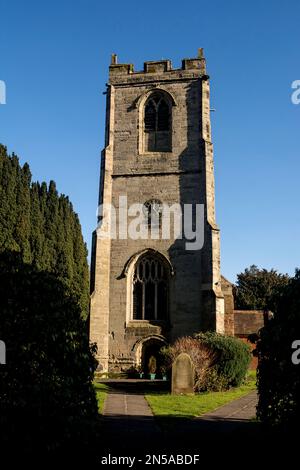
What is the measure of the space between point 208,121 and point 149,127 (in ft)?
11.1

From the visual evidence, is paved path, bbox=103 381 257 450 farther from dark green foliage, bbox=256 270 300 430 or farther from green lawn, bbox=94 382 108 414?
dark green foliage, bbox=256 270 300 430

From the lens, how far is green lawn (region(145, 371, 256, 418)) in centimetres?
1157

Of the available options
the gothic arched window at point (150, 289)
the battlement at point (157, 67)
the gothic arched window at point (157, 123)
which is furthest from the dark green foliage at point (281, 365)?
the battlement at point (157, 67)

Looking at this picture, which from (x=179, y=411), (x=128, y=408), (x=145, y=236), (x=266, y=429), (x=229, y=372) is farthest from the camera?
(x=145, y=236)

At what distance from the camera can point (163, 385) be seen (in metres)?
19.5

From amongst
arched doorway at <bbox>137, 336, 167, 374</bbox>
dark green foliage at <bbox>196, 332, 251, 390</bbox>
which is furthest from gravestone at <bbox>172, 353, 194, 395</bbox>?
arched doorway at <bbox>137, 336, 167, 374</bbox>

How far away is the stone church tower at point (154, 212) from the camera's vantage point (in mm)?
22328

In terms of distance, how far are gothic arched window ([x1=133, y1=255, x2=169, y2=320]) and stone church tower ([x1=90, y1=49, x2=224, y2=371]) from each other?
5cm

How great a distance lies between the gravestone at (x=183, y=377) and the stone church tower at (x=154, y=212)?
539 cm

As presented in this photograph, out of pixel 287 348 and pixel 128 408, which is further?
pixel 128 408

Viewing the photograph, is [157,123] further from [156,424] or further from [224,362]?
[156,424]

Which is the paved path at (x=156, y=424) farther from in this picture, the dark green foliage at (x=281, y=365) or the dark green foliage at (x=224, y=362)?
the dark green foliage at (x=224, y=362)

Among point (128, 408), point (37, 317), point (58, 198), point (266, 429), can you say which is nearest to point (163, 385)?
point (128, 408)
